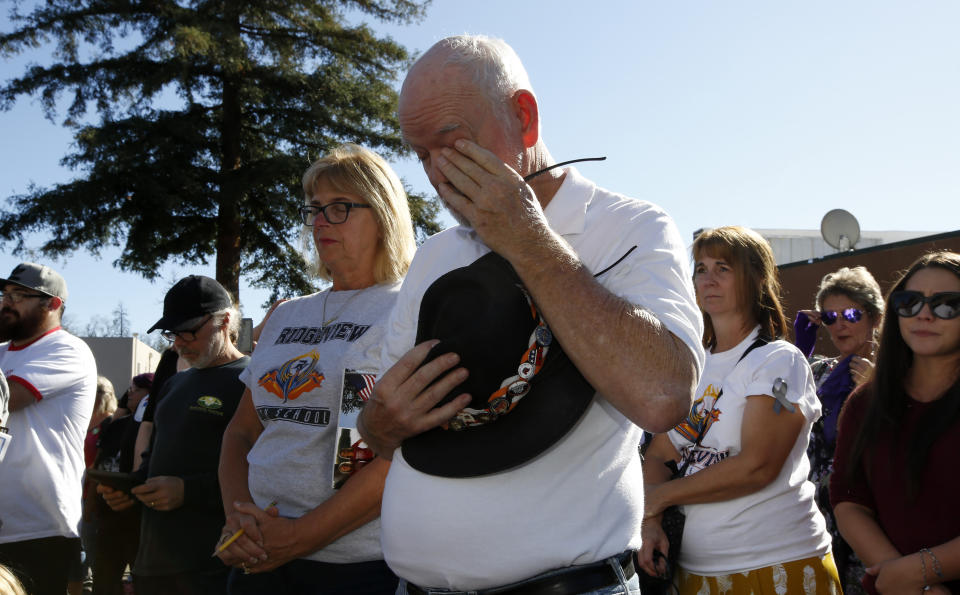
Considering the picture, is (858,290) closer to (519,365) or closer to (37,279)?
(519,365)

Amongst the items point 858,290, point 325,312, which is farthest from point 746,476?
point 858,290

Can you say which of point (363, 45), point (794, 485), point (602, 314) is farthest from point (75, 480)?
point (363, 45)

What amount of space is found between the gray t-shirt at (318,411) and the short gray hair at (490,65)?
102 centimetres

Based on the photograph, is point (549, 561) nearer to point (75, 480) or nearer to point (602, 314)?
point (602, 314)

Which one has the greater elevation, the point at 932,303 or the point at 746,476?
the point at 932,303

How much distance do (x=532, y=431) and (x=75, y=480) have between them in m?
3.76

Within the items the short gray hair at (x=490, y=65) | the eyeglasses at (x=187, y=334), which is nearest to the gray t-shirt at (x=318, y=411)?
the short gray hair at (x=490, y=65)

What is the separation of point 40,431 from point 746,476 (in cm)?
355

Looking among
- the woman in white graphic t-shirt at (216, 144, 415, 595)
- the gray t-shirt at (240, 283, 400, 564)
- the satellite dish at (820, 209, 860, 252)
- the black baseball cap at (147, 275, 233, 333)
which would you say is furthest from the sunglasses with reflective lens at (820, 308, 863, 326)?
the satellite dish at (820, 209, 860, 252)

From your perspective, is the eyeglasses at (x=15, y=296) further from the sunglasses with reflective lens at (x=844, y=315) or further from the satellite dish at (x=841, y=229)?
the satellite dish at (x=841, y=229)

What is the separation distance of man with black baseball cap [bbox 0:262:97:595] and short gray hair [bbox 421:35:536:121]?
3.47 metres

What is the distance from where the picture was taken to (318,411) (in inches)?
94.0

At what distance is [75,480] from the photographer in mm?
4242

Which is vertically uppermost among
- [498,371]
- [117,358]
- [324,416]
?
[498,371]
